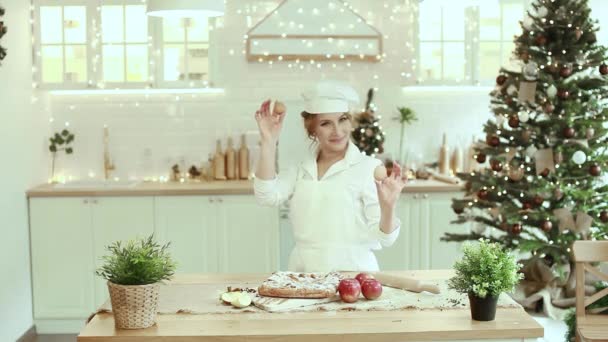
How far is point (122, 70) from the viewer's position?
6.79 m

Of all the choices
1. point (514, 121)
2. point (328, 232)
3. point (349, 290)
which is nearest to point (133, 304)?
point (349, 290)

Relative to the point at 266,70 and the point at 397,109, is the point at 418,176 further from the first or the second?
the point at 266,70

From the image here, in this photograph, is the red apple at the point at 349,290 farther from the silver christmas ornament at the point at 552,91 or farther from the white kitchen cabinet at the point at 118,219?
the white kitchen cabinet at the point at 118,219

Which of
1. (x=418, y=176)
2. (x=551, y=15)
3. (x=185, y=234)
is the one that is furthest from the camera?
(x=418, y=176)

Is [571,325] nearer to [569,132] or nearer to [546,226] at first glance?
[546,226]

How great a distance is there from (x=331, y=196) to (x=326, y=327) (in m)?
1.02

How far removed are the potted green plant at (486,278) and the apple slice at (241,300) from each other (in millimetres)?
744

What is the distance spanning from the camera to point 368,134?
661 centimetres

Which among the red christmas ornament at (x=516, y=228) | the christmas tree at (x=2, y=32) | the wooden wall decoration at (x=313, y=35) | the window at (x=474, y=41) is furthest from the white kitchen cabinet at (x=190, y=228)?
the red christmas ornament at (x=516, y=228)

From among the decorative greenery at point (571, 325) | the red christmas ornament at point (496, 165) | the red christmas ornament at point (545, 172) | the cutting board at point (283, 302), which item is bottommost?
the decorative greenery at point (571, 325)

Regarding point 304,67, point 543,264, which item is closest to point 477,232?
point 543,264

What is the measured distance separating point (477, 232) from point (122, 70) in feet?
9.69

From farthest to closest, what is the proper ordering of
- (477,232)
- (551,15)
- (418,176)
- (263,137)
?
1. (418,176)
2. (477,232)
3. (551,15)
4. (263,137)

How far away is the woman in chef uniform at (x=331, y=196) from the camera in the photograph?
370 cm
